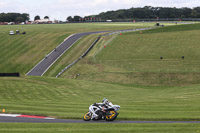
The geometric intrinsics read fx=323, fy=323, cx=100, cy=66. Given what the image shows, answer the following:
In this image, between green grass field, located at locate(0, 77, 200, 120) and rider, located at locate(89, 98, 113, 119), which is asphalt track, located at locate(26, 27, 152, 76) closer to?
green grass field, located at locate(0, 77, 200, 120)

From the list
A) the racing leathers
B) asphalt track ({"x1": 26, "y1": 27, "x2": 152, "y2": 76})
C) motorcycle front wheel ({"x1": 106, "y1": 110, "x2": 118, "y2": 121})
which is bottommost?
asphalt track ({"x1": 26, "y1": 27, "x2": 152, "y2": 76})

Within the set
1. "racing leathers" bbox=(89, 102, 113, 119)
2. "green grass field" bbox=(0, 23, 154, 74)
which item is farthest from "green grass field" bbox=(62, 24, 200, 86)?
"racing leathers" bbox=(89, 102, 113, 119)

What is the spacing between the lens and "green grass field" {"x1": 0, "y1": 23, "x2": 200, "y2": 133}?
24828 mm

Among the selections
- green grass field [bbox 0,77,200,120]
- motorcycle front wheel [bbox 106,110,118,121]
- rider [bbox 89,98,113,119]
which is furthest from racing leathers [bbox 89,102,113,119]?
green grass field [bbox 0,77,200,120]

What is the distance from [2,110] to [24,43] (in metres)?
78.1

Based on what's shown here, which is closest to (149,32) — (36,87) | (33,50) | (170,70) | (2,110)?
(33,50)

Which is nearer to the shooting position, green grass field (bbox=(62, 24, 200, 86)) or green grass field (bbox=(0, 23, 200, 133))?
green grass field (bbox=(0, 23, 200, 133))

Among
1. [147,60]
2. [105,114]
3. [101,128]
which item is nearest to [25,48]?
[147,60]

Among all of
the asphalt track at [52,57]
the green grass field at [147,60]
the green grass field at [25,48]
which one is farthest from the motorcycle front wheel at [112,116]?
the green grass field at [25,48]

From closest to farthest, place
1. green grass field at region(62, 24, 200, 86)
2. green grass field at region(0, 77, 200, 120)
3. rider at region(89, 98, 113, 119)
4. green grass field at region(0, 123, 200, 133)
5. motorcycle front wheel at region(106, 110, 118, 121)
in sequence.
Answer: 1. green grass field at region(0, 123, 200, 133)
2. motorcycle front wheel at region(106, 110, 118, 121)
3. rider at region(89, 98, 113, 119)
4. green grass field at region(0, 77, 200, 120)
5. green grass field at region(62, 24, 200, 86)

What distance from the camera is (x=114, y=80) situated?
61.5m

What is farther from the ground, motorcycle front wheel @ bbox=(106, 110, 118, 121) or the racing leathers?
the racing leathers

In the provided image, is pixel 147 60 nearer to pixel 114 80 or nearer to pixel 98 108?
pixel 114 80

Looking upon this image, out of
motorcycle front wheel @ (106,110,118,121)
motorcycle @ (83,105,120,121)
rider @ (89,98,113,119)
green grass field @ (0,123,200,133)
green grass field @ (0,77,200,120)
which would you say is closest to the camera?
green grass field @ (0,123,200,133)
